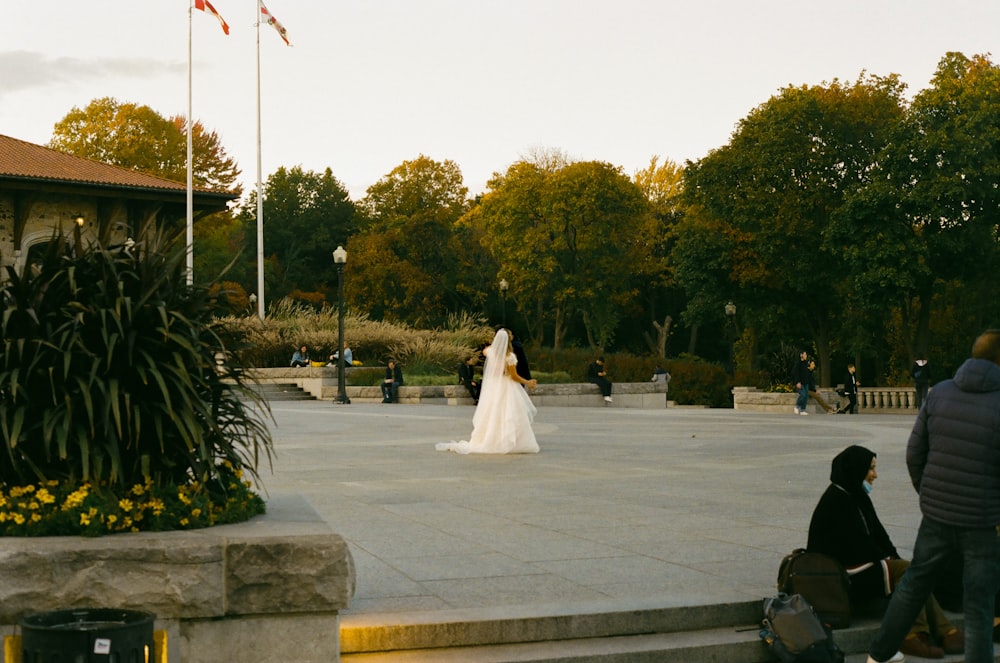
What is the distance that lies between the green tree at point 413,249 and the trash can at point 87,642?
201 feet

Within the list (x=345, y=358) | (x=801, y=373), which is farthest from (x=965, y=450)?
(x=345, y=358)

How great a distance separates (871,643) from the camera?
243 inches

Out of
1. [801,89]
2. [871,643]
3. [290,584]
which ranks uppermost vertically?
[801,89]

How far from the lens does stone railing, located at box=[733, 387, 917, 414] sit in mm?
36938

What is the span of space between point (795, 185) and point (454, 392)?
20.8 meters

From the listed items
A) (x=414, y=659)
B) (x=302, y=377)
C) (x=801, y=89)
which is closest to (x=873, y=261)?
(x=801, y=89)

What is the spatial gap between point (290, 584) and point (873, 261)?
134 ft

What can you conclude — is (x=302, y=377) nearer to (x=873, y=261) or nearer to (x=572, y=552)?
(x=873, y=261)

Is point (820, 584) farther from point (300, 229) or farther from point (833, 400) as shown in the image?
point (300, 229)

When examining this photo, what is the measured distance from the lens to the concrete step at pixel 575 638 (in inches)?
234

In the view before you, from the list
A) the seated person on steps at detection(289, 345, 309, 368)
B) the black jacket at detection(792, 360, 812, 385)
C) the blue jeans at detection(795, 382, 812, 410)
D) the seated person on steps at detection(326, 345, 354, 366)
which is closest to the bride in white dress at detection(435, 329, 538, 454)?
the blue jeans at detection(795, 382, 812, 410)

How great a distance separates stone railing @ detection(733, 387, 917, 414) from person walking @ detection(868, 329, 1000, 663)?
31367 millimetres

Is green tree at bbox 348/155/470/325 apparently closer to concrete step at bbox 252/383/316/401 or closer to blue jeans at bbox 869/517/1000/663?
concrete step at bbox 252/383/316/401

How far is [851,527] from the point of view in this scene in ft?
21.7
